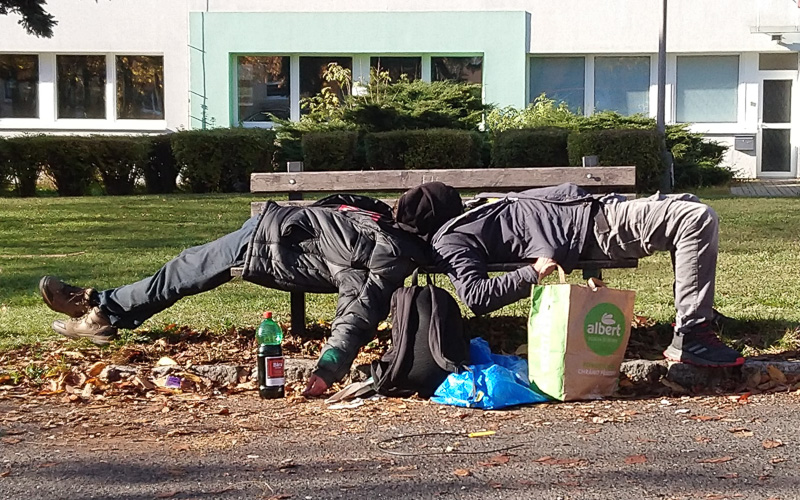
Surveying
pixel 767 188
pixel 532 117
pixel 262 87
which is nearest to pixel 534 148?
pixel 532 117

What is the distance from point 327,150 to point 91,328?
508 inches

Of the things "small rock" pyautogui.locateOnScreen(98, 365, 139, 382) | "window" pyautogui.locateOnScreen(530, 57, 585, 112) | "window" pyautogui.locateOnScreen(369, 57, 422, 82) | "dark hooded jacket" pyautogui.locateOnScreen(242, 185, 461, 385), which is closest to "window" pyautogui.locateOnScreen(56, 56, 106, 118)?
"window" pyautogui.locateOnScreen(369, 57, 422, 82)

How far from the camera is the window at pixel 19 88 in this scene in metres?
23.5

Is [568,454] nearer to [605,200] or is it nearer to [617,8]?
[605,200]

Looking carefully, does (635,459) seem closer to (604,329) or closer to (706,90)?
(604,329)

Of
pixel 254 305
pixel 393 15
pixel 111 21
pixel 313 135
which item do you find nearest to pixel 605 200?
pixel 254 305

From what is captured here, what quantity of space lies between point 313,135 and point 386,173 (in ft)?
41.2

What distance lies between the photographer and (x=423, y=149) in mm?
18781

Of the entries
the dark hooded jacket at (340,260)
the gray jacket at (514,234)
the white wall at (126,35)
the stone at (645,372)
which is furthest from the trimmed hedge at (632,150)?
the dark hooded jacket at (340,260)

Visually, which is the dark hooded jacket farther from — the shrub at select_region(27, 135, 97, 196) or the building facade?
the building facade

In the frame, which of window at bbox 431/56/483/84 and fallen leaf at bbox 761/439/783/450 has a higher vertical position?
window at bbox 431/56/483/84

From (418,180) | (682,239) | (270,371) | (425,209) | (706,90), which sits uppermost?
(706,90)

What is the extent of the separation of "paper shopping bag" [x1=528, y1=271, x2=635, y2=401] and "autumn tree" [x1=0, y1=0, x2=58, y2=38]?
989 cm

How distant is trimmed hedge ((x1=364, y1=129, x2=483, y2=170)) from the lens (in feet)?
61.3
